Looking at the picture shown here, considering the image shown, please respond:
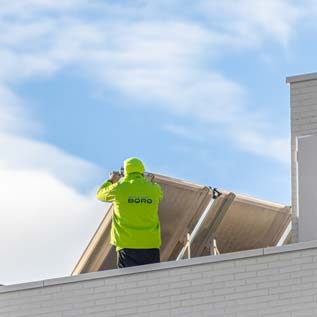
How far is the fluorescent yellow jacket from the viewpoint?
1853 centimetres

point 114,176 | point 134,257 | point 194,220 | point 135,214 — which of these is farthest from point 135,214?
point 194,220

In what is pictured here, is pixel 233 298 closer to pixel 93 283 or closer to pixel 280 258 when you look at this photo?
pixel 280 258

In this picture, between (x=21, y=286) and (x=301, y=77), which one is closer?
(x=21, y=286)

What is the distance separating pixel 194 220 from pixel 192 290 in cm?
225

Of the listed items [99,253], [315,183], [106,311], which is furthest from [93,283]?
[315,183]

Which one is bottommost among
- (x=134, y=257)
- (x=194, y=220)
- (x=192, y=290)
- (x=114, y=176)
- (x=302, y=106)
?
(x=192, y=290)

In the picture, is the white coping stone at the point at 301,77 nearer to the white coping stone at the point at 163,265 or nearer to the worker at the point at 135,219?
the worker at the point at 135,219

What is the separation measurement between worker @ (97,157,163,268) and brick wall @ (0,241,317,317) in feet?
2.24

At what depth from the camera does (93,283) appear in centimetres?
1794

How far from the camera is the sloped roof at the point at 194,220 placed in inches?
760

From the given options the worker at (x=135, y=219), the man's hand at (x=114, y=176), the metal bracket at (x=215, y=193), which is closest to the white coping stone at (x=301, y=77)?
the metal bracket at (x=215, y=193)

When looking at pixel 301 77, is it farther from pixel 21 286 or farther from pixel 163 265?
pixel 21 286

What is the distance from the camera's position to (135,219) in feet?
61.0

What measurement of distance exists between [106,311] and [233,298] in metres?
1.58
